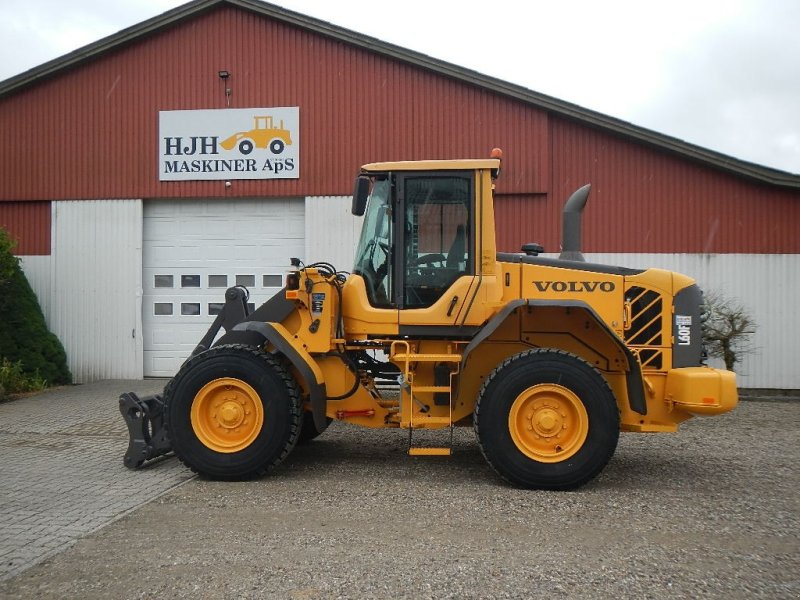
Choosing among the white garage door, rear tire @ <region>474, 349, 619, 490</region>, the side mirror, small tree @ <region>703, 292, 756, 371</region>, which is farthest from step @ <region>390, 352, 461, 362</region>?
the white garage door

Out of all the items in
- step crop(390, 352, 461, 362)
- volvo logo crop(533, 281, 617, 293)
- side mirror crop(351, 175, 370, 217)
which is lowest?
step crop(390, 352, 461, 362)

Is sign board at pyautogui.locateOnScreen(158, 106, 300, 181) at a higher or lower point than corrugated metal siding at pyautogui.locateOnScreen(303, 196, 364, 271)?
higher

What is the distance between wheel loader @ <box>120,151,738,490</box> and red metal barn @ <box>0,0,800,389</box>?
252 inches

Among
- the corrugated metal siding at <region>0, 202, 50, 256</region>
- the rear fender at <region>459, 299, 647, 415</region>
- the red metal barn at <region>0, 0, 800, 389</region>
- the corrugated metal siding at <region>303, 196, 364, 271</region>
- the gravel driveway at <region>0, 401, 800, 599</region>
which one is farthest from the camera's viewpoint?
the corrugated metal siding at <region>0, 202, 50, 256</region>

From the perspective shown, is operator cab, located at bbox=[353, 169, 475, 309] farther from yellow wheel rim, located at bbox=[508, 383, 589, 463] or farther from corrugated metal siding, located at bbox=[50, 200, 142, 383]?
corrugated metal siding, located at bbox=[50, 200, 142, 383]

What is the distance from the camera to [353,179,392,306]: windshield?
6512mm

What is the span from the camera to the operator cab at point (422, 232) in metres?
6.38

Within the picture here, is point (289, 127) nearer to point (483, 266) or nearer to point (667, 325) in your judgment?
point (483, 266)

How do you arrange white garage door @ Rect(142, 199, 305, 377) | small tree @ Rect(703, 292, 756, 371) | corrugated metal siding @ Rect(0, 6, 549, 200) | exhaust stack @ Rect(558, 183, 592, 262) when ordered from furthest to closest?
white garage door @ Rect(142, 199, 305, 377) → corrugated metal siding @ Rect(0, 6, 549, 200) → small tree @ Rect(703, 292, 756, 371) → exhaust stack @ Rect(558, 183, 592, 262)

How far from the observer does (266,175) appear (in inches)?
515

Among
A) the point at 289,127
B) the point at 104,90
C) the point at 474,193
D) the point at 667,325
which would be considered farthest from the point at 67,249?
the point at 667,325

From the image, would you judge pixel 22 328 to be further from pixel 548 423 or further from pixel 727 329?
pixel 727 329

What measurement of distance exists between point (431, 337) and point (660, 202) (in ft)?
25.5

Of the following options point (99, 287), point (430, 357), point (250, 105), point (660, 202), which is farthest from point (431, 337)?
point (99, 287)
